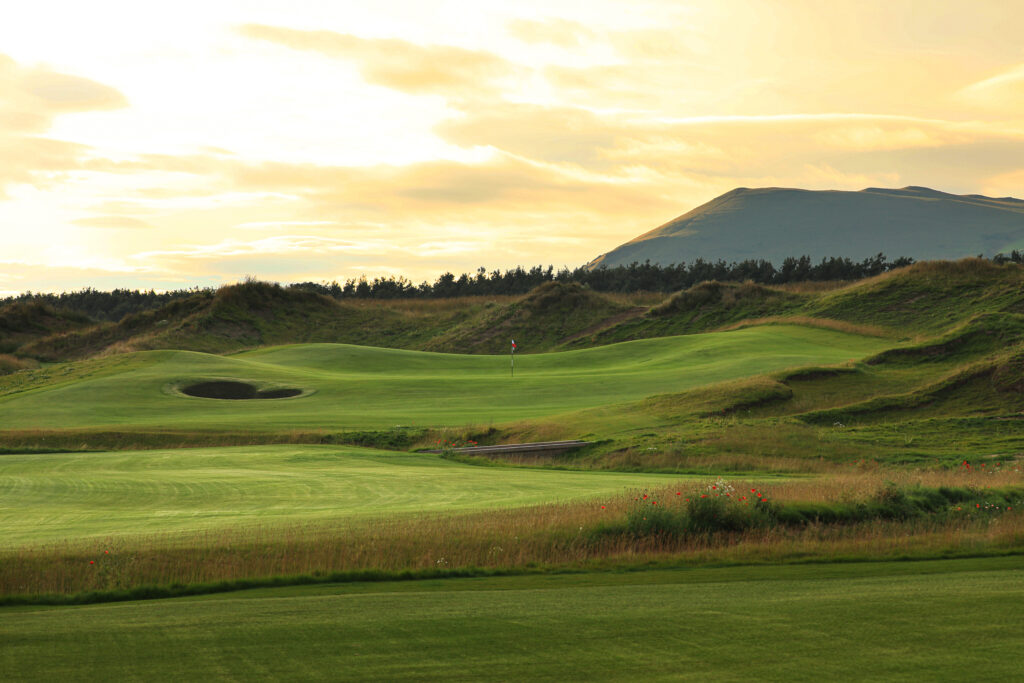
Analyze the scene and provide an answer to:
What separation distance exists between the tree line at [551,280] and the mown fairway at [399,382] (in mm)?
50440

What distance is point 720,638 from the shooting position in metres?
9.25

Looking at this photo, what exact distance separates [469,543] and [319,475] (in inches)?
440

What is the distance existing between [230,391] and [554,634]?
4698cm

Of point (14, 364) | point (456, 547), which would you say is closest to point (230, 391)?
point (14, 364)

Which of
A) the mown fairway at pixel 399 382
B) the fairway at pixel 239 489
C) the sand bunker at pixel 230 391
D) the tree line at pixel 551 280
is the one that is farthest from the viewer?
the tree line at pixel 551 280

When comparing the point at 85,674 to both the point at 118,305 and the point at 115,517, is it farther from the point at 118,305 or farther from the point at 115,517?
the point at 118,305

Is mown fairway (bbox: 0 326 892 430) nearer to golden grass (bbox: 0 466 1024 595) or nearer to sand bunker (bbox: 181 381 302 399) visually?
sand bunker (bbox: 181 381 302 399)

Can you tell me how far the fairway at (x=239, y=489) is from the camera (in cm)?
1775

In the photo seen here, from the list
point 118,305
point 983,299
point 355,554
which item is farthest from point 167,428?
point 118,305

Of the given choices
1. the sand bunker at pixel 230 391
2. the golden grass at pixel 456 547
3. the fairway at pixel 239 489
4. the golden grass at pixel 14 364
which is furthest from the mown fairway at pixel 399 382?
the golden grass at pixel 456 547

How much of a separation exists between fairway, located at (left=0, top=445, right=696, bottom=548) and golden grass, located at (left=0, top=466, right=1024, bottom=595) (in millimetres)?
1831

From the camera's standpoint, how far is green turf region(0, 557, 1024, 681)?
27.1 feet

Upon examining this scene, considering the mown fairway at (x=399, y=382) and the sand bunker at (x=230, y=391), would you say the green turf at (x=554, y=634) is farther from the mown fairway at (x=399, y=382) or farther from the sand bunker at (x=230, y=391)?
the sand bunker at (x=230, y=391)

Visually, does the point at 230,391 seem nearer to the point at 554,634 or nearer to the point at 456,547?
the point at 456,547
